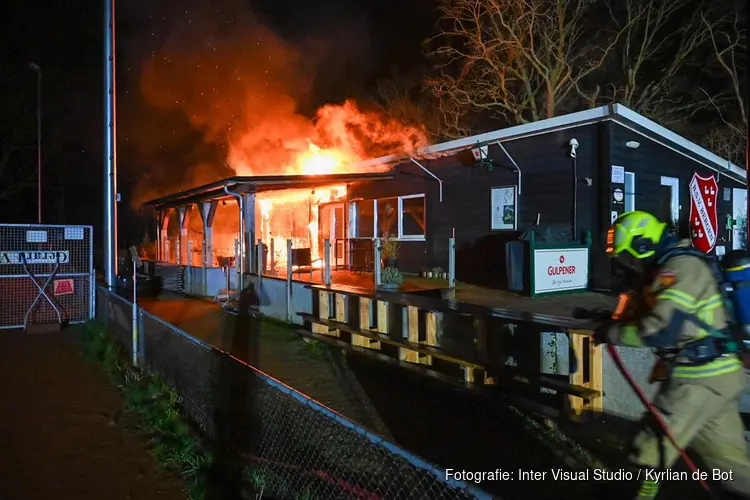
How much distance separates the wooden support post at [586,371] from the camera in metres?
5.14

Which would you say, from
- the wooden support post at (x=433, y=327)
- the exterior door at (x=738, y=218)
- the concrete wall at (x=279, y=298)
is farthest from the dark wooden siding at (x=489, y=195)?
the exterior door at (x=738, y=218)

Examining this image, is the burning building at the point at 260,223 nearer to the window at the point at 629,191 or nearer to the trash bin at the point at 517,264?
the trash bin at the point at 517,264

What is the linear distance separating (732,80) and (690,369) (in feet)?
70.3

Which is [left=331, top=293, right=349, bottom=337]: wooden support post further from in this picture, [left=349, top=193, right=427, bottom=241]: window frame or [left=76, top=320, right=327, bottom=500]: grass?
[left=349, top=193, right=427, bottom=241]: window frame

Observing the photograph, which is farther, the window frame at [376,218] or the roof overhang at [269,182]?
the window frame at [376,218]

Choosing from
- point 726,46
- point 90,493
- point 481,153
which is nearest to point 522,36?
point 726,46

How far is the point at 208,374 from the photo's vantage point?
4598 mm

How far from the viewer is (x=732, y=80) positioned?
19875 millimetres

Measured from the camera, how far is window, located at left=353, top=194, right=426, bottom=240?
14.0m

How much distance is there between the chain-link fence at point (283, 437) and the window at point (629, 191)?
807 centimetres

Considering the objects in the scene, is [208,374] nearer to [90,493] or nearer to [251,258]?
[90,493]

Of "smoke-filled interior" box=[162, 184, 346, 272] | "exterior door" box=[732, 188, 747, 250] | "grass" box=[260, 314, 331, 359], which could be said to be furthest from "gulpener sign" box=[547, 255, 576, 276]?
"smoke-filled interior" box=[162, 184, 346, 272]

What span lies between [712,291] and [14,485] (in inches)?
Result: 183

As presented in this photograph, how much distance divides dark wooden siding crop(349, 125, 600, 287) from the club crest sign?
3277 millimetres
